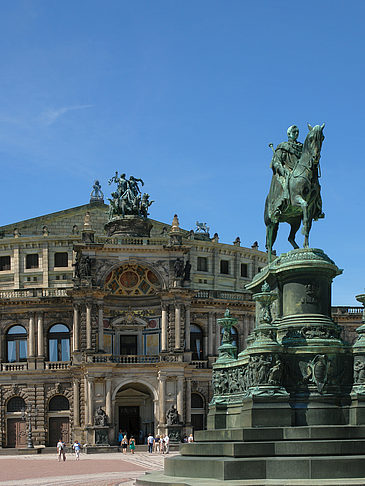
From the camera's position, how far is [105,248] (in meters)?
77.3

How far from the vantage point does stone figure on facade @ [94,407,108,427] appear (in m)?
73.6

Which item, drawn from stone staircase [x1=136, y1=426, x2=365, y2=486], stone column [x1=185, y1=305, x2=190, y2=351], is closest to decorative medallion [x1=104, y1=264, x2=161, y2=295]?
stone column [x1=185, y1=305, x2=190, y2=351]

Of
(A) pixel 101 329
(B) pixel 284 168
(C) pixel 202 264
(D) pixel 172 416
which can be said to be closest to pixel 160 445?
(D) pixel 172 416

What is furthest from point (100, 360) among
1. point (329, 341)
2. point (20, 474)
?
point (329, 341)

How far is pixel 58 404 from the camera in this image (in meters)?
80.6

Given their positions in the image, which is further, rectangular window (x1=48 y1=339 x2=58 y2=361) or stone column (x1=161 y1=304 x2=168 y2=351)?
rectangular window (x1=48 y1=339 x2=58 y2=361)

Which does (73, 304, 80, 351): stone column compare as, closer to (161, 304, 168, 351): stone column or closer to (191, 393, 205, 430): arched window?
(161, 304, 168, 351): stone column

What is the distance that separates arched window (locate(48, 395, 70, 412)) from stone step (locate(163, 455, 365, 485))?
203 ft

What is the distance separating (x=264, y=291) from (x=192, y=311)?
2372 inches

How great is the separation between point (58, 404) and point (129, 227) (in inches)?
718

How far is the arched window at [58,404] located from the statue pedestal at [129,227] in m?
16.6

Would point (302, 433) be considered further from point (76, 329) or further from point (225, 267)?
point (225, 267)

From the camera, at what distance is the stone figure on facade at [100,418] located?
242 ft

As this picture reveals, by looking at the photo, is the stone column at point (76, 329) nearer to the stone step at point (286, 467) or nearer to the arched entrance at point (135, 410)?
the arched entrance at point (135, 410)
